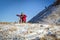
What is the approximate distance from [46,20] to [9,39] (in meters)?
5.20

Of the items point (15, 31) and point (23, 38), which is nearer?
point (23, 38)

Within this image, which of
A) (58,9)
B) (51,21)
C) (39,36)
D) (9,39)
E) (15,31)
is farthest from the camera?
(58,9)

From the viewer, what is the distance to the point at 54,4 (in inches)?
632

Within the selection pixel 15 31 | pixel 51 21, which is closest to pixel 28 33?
pixel 15 31

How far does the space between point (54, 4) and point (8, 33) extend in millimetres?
8409

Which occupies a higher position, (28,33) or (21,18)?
(21,18)

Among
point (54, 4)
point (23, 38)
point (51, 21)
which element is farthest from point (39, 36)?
point (54, 4)

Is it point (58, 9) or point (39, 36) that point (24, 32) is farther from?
point (58, 9)

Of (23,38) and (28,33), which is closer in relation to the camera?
(23,38)

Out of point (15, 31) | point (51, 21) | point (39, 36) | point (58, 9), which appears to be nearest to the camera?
point (39, 36)

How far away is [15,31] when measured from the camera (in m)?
8.97

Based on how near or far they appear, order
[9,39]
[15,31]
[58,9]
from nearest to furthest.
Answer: [9,39] < [15,31] < [58,9]

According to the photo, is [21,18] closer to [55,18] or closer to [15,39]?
[55,18]

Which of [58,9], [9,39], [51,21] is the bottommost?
[9,39]
